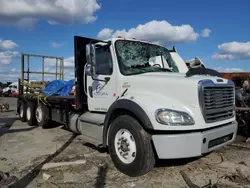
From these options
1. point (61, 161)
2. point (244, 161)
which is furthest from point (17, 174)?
point (244, 161)

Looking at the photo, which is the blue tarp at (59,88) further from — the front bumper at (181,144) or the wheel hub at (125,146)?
the front bumper at (181,144)

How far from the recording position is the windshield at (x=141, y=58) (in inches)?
216

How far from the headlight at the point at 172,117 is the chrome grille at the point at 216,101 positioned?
1.09ft

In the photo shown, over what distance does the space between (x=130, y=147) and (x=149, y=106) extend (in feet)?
2.79

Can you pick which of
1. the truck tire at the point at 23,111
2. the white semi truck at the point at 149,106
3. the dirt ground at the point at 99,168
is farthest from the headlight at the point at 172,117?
the truck tire at the point at 23,111

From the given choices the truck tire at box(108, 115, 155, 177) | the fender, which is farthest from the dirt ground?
the fender

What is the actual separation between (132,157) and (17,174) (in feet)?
7.08

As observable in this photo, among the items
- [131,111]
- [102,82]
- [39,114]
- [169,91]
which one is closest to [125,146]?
[131,111]

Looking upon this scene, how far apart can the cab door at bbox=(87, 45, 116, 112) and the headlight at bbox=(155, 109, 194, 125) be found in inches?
63.3

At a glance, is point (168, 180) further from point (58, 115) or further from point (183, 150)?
point (58, 115)

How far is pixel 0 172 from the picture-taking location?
4852 millimetres

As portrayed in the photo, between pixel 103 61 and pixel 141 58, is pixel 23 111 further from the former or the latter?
pixel 141 58

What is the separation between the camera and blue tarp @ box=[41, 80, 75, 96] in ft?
30.5

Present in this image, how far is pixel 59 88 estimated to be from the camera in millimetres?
9789
